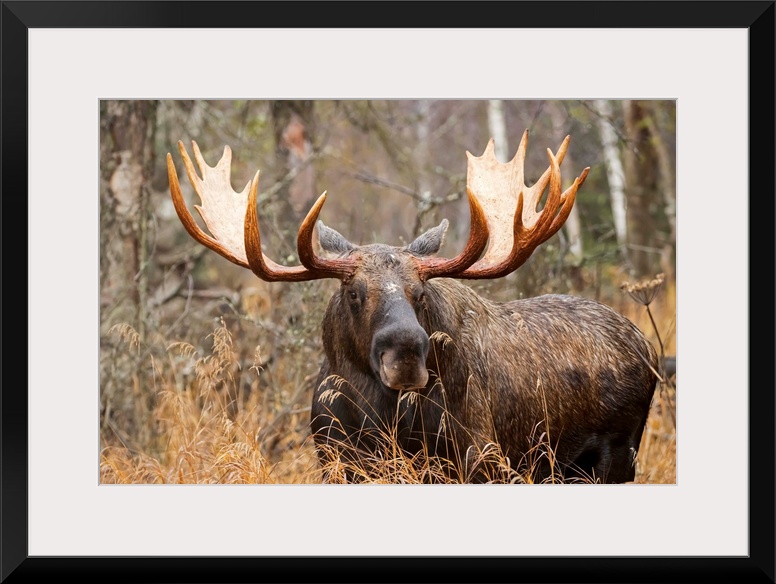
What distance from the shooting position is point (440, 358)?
616 cm

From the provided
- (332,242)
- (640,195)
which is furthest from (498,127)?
(332,242)

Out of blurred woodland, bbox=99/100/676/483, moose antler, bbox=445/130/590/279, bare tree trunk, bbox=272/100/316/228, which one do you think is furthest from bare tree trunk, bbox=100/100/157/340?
moose antler, bbox=445/130/590/279

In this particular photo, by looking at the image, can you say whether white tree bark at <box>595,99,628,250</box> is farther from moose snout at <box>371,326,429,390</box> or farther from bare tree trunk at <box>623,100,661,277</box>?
moose snout at <box>371,326,429,390</box>

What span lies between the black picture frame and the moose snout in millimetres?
893

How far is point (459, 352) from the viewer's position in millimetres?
6266

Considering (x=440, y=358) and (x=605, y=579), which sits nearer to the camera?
(x=605, y=579)

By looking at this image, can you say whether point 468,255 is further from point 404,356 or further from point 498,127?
point 498,127

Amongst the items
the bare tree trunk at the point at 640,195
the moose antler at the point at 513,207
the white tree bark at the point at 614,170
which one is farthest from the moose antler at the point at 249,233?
the white tree bark at the point at 614,170

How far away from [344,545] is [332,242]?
1840mm

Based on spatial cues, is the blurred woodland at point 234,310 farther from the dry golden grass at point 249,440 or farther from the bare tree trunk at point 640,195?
the bare tree trunk at point 640,195

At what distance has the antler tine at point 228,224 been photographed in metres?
5.75
